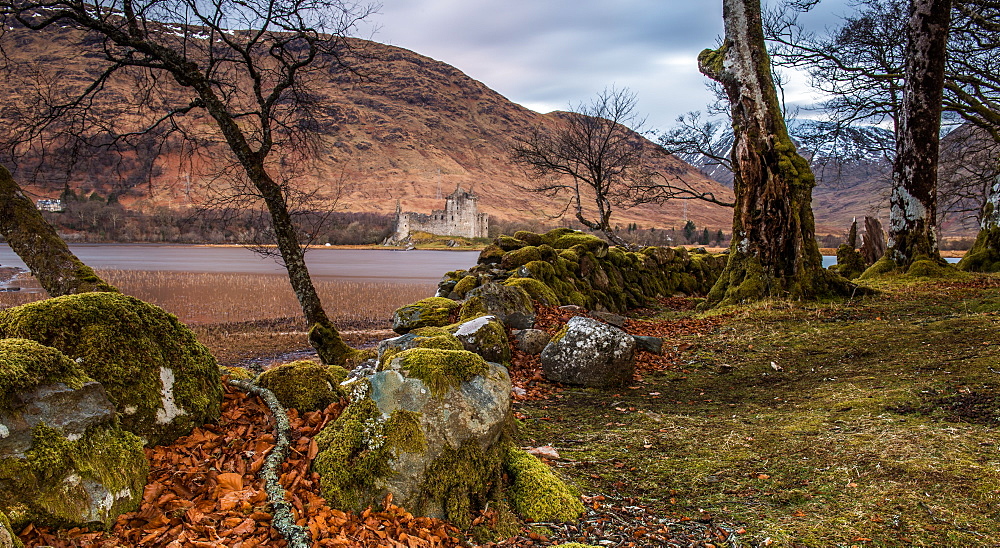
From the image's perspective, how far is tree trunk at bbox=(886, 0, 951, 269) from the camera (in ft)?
41.1

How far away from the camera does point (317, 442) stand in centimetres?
341

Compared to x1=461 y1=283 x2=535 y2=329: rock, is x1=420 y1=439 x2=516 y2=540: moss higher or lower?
lower

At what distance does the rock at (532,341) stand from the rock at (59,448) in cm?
621

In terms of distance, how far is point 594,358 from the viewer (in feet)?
23.9

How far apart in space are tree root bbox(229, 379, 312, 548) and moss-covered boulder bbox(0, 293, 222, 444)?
0.34 meters

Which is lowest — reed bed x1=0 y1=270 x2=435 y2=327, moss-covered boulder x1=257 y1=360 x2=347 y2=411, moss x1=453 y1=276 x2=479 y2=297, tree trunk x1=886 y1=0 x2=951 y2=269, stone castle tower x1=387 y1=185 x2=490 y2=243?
reed bed x1=0 y1=270 x2=435 y2=327

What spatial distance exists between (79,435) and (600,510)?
295 centimetres

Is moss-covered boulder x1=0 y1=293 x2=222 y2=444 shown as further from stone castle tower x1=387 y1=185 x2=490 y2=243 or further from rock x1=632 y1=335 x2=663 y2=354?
stone castle tower x1=387 y1=185 x2=490 y2=243

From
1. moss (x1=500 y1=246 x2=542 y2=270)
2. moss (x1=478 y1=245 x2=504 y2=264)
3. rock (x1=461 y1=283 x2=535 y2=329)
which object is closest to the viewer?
rock (x1=461 y1=283 x2=535 y2=329)

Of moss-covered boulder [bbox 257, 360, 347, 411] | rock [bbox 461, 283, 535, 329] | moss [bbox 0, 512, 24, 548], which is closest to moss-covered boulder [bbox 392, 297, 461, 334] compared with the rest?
rock [bbox 461, 283, 535, 329]

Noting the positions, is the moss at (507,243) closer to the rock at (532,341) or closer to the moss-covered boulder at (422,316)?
the moss-covered boulder at (422,316)

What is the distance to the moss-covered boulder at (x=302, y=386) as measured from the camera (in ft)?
13.1

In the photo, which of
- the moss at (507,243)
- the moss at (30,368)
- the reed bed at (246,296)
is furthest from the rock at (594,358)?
the reed bed at (246,296)

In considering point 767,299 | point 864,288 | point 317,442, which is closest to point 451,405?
point 317,442
